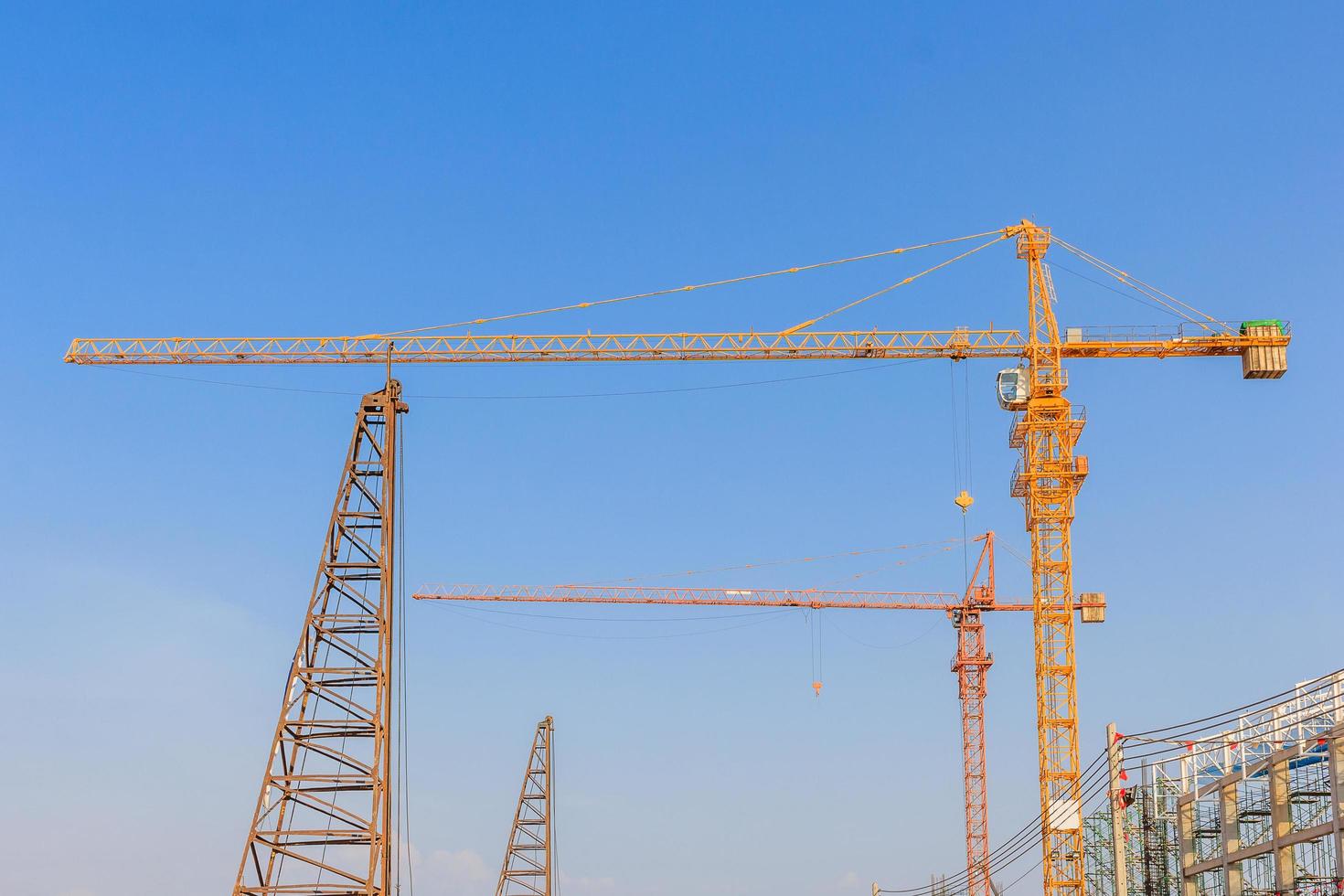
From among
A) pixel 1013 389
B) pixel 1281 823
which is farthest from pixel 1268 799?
pixel 1013 389

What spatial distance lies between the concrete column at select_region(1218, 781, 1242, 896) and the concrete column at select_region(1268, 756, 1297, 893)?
130 inches

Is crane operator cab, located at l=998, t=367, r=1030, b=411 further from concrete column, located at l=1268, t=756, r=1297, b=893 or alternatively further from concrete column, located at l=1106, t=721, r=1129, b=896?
concrete column, located at l=1106, t=721, r=1129, b=896

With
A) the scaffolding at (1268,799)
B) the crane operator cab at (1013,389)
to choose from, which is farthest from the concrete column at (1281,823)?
the crane operator cab at (1013,389)

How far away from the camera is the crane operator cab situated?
341 ft

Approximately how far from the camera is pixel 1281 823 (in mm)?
60625

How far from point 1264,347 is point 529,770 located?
5864 centimetres

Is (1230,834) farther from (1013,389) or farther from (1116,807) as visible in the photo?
(1013,389)

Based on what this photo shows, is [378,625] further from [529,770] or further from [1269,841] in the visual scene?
[529,770]

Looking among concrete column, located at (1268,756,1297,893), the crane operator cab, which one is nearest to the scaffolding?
concrete column, located at (1268,756,1297,893)

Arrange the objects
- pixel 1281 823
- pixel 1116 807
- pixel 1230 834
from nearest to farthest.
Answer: pixel 1116 807
pixel 1281 823
pixel 1230 834

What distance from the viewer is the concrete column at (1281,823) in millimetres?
60062

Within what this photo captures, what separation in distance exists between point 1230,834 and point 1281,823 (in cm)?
473

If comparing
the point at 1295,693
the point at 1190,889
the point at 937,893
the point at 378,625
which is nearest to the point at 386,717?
the point at 378,625

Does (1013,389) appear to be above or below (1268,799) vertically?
above
